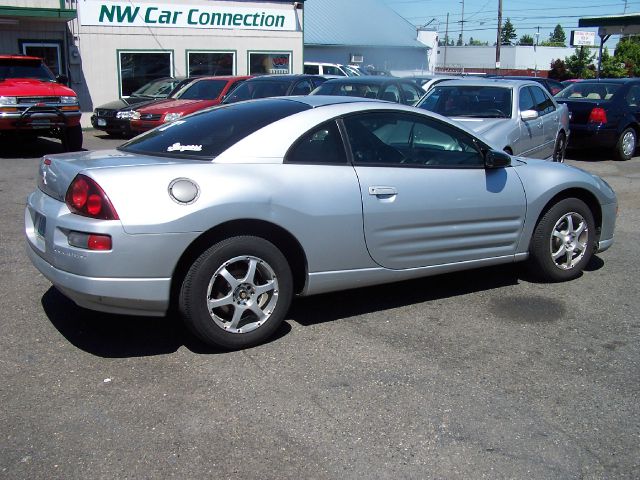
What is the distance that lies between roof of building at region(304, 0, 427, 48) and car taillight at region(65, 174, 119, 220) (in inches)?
1410

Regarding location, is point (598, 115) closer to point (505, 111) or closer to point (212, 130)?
point (505, 111)

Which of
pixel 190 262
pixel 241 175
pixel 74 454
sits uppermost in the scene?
pixel 241 175

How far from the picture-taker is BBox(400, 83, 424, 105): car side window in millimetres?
12719

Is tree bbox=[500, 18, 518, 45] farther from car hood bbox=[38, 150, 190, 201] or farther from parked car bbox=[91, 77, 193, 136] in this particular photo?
car hood bbox=[38, 150, 190, 201]

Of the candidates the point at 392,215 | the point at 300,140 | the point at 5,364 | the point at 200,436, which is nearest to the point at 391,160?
the point at 392,215

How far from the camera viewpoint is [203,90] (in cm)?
1548

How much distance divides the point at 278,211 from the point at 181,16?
19.0m

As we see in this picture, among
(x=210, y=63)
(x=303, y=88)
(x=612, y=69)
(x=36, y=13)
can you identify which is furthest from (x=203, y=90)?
(x=612, y=69)

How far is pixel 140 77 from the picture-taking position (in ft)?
70.1

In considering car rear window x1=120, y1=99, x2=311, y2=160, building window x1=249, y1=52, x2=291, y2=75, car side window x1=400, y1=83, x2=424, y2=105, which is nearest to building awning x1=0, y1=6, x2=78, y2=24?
building window x1=249, y1=52, x2=291, y2=75

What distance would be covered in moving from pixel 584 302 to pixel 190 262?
121 inches

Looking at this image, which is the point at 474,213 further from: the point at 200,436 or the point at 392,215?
the point at 200,436

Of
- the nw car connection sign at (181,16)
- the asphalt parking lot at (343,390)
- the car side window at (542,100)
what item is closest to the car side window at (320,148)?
the asphalt parking lot at (343,390)

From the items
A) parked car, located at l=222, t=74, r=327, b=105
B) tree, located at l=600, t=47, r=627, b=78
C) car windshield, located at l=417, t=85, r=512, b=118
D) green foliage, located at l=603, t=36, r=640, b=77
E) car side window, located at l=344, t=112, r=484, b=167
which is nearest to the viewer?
car side window, located at l=344, t=112, r=484, b=167
